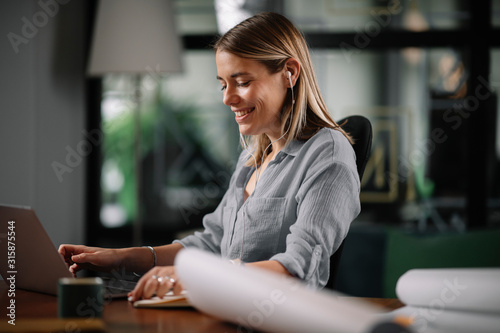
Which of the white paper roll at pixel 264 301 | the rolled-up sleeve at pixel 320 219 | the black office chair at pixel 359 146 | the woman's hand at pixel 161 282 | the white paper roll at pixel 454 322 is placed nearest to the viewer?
the white paper roll at pixel 264 301

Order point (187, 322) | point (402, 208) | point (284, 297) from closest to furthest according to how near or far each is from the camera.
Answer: point (284, 297) → point (187, 322) → point (402, 208)

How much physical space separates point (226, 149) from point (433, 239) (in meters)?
1.21

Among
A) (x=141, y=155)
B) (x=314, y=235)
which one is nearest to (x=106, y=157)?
(x=141, y=155)

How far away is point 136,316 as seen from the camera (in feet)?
3.22

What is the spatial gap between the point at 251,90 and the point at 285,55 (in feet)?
0.39

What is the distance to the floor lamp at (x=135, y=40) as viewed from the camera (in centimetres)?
278

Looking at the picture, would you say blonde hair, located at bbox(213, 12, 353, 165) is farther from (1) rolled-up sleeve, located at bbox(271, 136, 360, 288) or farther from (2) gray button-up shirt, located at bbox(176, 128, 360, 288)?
(1) rolled-up sleeve, located at bbox(271, 136, 360, 288)

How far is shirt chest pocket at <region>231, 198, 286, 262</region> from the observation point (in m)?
1.31

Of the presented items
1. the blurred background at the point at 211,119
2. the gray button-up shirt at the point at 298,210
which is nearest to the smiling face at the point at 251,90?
the gray button-up shirt at the point at 298,210

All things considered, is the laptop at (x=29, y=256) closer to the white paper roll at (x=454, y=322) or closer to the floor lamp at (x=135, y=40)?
the white paper roll at (x=454, y=322)

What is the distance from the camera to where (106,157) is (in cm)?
330

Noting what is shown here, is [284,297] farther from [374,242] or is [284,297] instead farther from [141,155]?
[141,155]

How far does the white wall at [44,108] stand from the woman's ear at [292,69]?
170 centimetres

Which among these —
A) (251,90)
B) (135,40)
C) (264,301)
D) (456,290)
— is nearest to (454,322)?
(456,290)
